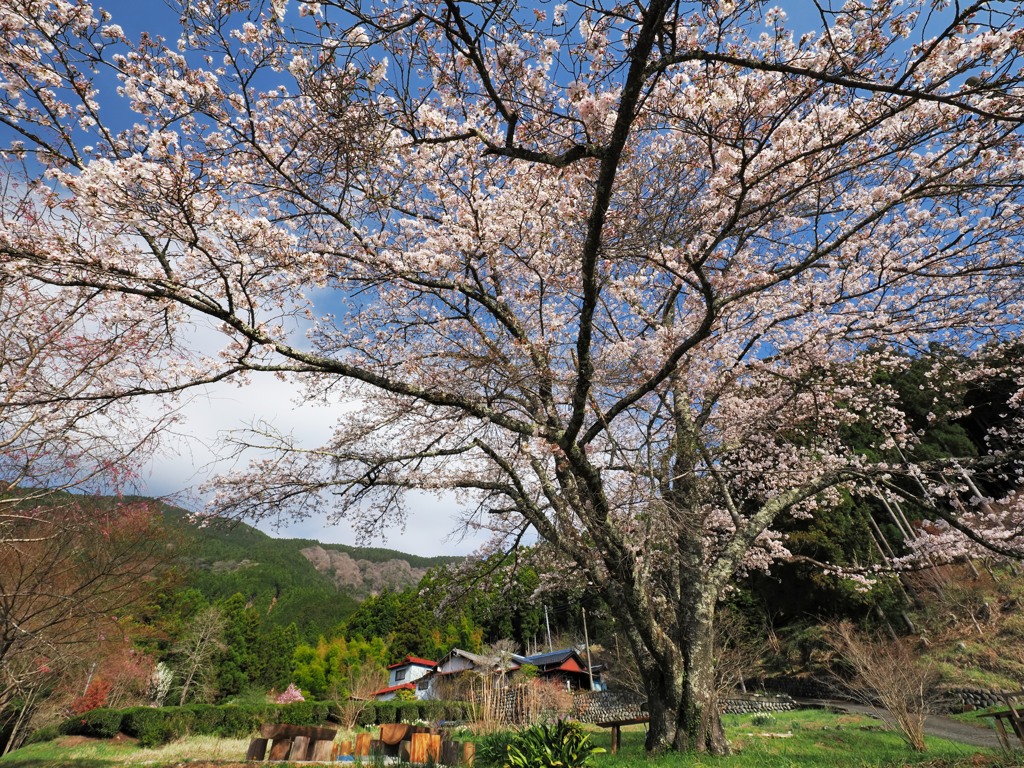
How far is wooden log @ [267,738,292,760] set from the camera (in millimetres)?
7664

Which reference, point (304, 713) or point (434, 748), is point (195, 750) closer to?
point (434, 748)

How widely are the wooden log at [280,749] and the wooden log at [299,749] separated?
0.08 metres

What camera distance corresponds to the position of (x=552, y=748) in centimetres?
502

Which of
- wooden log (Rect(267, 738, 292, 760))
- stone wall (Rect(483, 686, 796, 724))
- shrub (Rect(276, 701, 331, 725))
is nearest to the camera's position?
wooden log (Rect(267, 738, 292, 760))

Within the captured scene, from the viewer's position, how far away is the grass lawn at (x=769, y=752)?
5.38 m

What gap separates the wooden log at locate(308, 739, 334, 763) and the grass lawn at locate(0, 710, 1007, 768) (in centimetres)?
57

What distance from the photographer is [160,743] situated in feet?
47.0

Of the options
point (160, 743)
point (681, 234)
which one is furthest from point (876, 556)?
point (160, 743)

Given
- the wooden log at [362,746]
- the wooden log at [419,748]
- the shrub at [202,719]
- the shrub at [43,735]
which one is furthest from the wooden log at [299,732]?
the shrub at [43,735]

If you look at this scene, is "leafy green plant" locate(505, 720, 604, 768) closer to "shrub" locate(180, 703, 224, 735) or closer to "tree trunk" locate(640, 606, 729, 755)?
"tree trunk" locate(640, 606, 729, 755)

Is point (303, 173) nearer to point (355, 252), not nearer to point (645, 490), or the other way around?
point (355, 252)

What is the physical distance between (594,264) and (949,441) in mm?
24422

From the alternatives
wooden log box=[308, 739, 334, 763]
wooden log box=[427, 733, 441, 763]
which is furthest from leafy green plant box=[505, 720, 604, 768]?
wooden log box=[308, 739, 334, 763]

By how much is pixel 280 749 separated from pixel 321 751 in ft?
2.41
